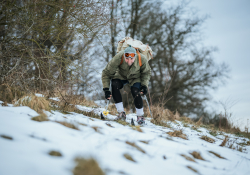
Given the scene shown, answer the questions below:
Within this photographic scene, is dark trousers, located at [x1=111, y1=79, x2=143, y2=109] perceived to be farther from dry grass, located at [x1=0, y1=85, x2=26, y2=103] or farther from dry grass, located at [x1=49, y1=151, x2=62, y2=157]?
dry grass, located at [x1=49, y1=151, x2=62, y2=157]

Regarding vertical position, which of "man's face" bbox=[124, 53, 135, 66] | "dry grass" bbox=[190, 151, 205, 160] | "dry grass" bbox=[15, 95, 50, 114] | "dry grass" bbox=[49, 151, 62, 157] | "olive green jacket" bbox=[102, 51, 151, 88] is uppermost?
"man's face" bbox=[124, 53, 135, 66]

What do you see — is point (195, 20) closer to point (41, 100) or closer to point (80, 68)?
point (80, 68)

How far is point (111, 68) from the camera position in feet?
10.2

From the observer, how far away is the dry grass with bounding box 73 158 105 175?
1.02 m

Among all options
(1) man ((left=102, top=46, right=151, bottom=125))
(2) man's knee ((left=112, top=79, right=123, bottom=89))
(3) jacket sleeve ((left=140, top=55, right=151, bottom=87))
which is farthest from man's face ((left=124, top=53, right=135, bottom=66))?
(2) man's knee ((left=112, top=79, right=123, bottom=89))

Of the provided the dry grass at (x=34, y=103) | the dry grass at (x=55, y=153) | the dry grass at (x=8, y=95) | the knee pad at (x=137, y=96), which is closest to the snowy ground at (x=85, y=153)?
the dry grass at (x=55, y=153)

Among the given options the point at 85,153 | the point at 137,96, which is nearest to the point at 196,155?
the point at 85,153

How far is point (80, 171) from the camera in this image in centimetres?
102

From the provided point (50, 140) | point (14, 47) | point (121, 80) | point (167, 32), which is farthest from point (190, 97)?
point (50, 140)

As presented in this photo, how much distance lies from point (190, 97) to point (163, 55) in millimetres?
3410

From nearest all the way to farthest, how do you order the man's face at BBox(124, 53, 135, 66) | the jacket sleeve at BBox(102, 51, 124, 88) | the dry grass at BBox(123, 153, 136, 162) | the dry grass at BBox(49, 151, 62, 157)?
the dry grass at BBox(49, 151, 62, 157), the dry grass at BBox(123, 153, 136, 162), the man's face at BBox(124, 53, 135, 66), the jacket sleeve at BBox(102, 51, 124, 88)

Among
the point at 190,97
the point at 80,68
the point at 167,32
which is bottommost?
the point at 190,97

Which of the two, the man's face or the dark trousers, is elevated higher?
the man's face

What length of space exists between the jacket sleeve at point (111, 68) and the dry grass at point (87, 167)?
6.95 feet
